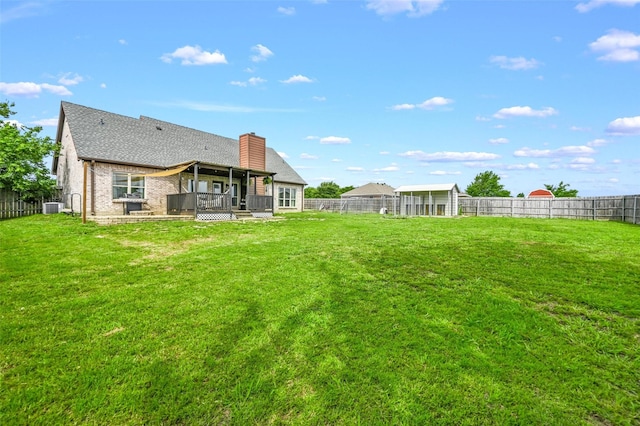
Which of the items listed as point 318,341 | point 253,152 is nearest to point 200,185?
point 253,152

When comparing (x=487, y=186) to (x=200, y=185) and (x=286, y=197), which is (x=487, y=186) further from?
(x=200, y=185)

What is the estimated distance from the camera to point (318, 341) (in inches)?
131

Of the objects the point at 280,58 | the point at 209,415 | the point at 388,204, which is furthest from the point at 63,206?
the point at 388,204

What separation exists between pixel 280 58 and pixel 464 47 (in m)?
8.71

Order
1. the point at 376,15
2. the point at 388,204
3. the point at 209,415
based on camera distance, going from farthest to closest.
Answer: the point at 388,204 < the point at 376,15 < the point at 209,415

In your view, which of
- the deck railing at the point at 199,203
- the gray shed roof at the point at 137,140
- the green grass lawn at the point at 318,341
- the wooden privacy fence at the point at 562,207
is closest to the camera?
the green grass lawn at the point at 318,341

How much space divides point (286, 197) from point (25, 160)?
53.6 feet

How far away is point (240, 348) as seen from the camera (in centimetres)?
315

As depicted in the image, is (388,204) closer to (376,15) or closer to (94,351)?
(376,15)

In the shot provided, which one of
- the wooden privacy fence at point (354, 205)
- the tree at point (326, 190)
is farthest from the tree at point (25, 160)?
the tree at point (326, 190)

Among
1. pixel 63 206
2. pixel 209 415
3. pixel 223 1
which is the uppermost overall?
pixel 223 1

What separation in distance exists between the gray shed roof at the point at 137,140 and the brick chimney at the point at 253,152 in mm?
1311

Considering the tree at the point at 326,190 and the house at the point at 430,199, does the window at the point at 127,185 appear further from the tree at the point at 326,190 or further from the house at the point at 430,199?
the tree at the point at 326,190

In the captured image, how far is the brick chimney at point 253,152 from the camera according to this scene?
21172 mm
